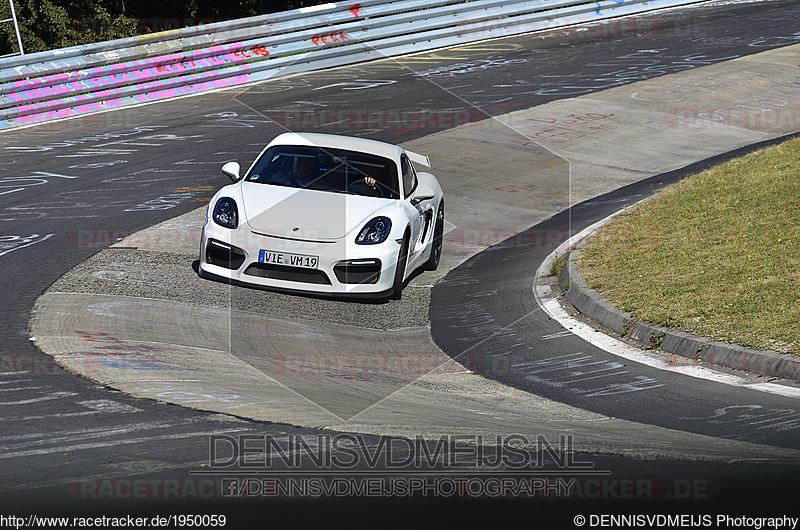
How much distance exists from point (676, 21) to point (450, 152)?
1433 centimetres

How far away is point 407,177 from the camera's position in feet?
34.5

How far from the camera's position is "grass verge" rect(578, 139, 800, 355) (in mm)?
8078

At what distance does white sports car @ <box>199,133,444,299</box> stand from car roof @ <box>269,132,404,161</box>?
0.01 meters

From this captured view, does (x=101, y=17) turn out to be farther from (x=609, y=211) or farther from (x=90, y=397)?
(x=90, y=397)

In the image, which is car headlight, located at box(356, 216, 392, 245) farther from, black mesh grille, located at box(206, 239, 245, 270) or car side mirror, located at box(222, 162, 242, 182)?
car side mirror, located at box(222, 162, 242, 182)

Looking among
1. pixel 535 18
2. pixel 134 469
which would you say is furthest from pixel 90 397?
A: pixel 535 18

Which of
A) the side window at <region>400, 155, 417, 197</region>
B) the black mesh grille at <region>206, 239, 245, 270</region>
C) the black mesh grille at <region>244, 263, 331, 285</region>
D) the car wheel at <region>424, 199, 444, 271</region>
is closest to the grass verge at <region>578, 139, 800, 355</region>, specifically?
the car wheel at <region>424, 199, 444, 271</region>

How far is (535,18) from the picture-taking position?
26109 mm

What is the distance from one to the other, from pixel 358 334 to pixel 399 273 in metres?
1.06

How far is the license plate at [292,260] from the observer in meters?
8.91

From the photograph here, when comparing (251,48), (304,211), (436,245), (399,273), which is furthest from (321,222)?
(251,48)

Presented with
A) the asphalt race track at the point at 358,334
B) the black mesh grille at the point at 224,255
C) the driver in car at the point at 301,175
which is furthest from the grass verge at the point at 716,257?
the black mesh grille at the point at 224,255

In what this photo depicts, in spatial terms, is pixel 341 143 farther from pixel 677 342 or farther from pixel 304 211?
pixel 677 342

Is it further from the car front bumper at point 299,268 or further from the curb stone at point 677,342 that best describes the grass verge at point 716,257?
the car front bumper at point 299,268
